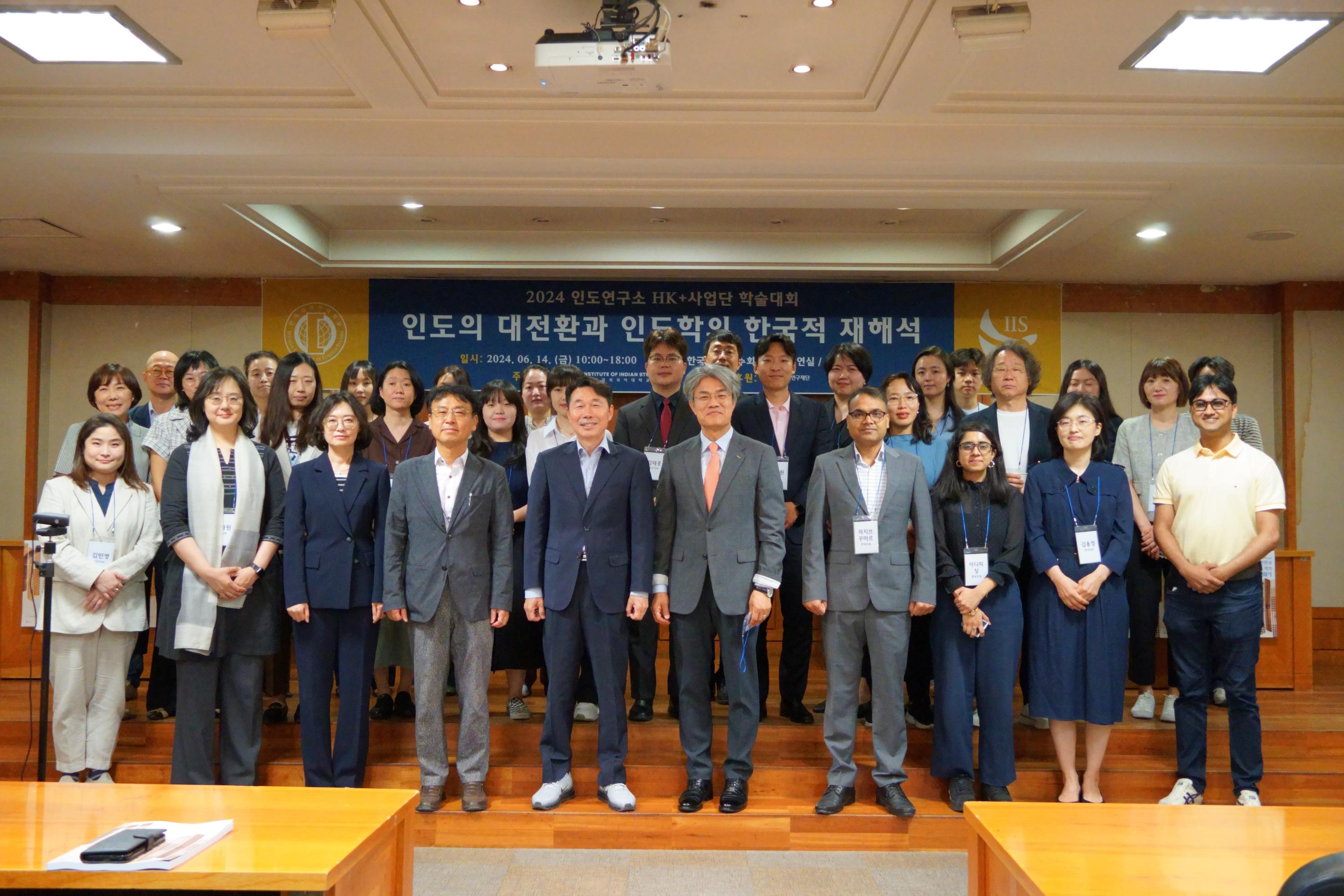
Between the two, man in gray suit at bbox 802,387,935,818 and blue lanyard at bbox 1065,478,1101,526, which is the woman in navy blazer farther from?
blue lanyard at bbox 1065,478,1101,526

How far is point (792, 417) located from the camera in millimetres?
4215

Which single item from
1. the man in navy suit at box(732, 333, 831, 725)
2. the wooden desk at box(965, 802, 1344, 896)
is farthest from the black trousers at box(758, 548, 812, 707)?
the wooden desk at box(965, 802, 1344, 896)

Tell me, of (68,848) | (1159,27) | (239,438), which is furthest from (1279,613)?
(68,848)

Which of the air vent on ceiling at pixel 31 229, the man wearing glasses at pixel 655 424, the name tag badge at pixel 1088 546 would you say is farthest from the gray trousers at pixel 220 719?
the air vent on ceiling at pixel 31 229

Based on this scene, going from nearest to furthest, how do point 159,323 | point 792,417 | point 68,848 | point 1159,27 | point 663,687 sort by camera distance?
point 68,848
point 1159,27
point 792,417
point 663,687
point 159,323

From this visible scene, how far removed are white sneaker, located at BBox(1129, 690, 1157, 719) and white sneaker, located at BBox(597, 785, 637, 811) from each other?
7.63ft

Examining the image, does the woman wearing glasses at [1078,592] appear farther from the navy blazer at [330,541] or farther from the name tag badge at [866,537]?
the navy blazer at [330,541]

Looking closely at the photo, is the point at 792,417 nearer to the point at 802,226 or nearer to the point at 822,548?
the point at 822,548

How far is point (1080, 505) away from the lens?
147 inches

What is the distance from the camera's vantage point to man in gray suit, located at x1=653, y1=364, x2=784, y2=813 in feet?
11.9

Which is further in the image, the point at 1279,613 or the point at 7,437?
the point at 7,437

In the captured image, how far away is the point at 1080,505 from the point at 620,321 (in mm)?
4085

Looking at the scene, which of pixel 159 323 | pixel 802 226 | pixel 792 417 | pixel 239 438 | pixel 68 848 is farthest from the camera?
pixel 159 323

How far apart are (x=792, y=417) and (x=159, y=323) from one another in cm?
521
